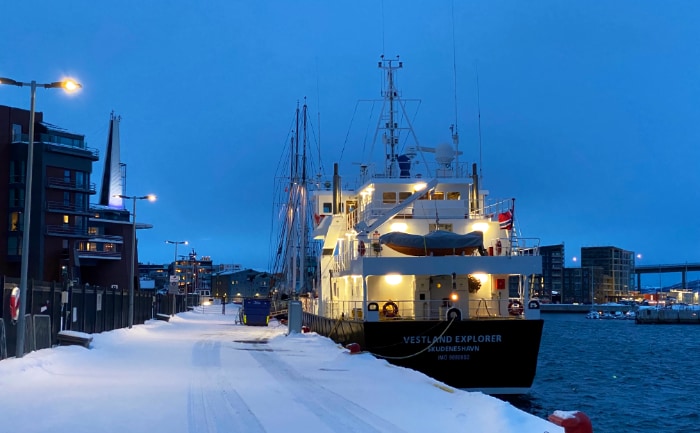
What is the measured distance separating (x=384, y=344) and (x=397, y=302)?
8.38ft

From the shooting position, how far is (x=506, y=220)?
28.7 metres

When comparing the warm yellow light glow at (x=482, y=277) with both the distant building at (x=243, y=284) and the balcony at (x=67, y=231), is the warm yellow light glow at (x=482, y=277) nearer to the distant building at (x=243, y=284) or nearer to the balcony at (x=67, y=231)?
the balcony at (x=67, y=231)

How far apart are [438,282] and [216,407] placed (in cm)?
1534

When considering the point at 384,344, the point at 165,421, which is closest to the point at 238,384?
the point at 165,421

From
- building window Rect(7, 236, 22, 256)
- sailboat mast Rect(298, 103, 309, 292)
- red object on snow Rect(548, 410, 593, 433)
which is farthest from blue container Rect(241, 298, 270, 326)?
red object on snow Rect(548, 410, 593, 433)

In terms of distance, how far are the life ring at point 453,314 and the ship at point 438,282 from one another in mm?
32

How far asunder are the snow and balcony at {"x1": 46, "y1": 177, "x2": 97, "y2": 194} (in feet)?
202

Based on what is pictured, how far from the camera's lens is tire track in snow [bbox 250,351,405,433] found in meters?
11.6

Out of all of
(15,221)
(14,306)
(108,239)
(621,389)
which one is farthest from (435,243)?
(108,239)

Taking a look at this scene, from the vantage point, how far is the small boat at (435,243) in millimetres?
26625

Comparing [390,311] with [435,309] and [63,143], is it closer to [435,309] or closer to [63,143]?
[435,309]

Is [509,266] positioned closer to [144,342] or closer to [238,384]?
[238,384]

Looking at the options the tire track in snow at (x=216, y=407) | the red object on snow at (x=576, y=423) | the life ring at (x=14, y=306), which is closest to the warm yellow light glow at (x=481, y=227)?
the tire track in snow at (x=216, y=407)

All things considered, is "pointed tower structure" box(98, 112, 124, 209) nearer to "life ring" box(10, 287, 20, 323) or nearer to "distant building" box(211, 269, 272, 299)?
"distant building" box(211, 269, 272, 299)
